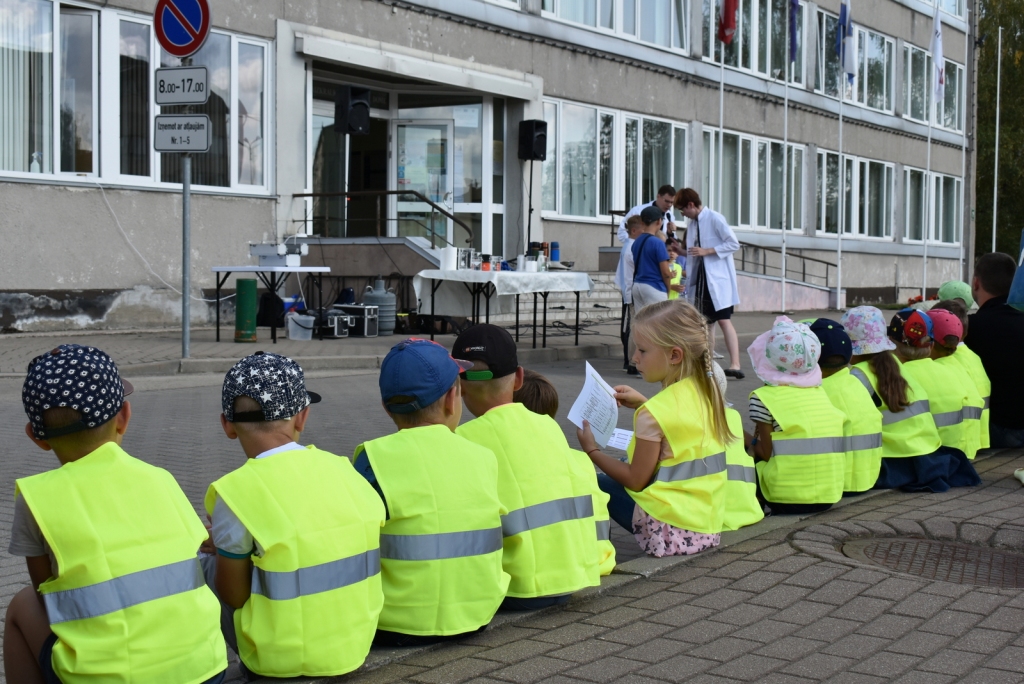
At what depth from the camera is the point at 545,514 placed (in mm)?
4531

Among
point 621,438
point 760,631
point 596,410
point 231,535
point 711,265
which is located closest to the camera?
point 231,535

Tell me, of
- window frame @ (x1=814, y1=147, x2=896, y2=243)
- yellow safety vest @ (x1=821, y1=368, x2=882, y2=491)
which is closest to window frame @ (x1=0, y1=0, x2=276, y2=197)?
yellow safety vest @ (x1=821, y1=368, x2=882, y2=491)

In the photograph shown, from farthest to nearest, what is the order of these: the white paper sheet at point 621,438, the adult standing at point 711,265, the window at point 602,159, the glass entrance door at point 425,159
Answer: the window at point 602,159 → the glass entrance door at point 425,159 → the adult standing at point 711,265 → the white paper sheet at point 621,438

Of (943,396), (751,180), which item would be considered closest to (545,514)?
(943,396)

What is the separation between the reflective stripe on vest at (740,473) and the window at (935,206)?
3338 cm

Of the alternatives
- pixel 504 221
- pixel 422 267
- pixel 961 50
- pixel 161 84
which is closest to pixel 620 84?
pixel 504 221

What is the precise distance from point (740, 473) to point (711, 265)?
309 inches

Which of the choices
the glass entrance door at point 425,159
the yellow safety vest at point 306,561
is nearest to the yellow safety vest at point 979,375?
the yellow safety vest at point 306,561

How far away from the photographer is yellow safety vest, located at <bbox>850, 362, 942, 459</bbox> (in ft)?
23.2

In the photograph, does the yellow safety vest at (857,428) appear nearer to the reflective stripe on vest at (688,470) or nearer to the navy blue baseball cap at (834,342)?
the navy blue baseball cap at (834,342)

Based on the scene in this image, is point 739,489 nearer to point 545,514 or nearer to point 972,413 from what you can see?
point 545,514

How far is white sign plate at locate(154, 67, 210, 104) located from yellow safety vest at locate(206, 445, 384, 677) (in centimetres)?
890

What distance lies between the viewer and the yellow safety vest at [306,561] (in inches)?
140

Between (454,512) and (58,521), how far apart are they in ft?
4.32
